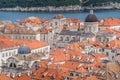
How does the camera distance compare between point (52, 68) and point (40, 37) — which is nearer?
point (52, 68)

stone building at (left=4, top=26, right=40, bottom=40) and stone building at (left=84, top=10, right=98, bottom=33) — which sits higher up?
stone building at (left=84, top=10, right=98, bottom=33)

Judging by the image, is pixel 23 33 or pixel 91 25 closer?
pixel 91 25

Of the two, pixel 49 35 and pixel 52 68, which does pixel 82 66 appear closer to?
Answer: pixel 52 68

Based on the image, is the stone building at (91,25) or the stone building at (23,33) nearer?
the stone building at (91,25)

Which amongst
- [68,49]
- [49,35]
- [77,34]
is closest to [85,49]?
[68,49]

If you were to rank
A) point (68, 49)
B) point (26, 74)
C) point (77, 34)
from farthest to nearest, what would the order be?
1. point (77, 34)
2. point (68, 49)
3. point (26, 74)

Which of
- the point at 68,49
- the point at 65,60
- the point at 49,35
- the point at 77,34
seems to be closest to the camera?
the point at 65,60

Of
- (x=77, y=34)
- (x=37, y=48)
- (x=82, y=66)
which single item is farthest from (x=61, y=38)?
(x=82, y=66)

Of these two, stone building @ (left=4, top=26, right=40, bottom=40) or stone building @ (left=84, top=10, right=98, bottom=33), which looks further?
stone building @ (left=4, top=26, right=40, bottom=40)

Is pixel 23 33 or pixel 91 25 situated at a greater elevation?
pixel 91 25

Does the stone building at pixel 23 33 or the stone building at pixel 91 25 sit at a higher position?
the stone building at pixel 91 25
